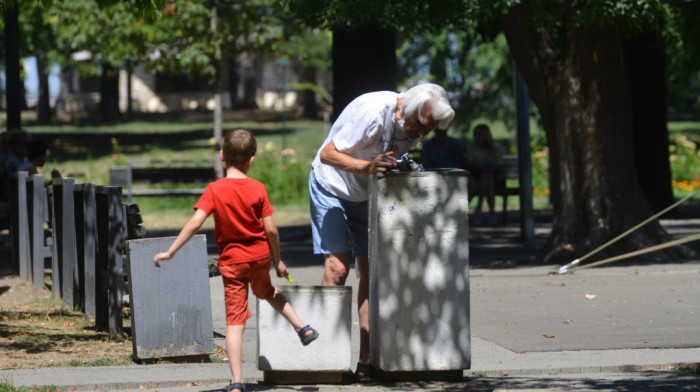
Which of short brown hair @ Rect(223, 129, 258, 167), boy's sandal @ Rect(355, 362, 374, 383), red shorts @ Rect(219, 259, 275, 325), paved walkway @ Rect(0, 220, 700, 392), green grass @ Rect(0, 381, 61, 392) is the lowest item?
paved walkway @ Rect(0, 220, 700, 392)

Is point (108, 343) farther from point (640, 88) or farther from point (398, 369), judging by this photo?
point (640, 88)

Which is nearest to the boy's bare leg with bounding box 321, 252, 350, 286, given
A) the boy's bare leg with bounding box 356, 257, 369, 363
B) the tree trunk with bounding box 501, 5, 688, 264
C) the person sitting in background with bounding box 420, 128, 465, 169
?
the boy's bare leg with bounding box 356, 257, 369, 363

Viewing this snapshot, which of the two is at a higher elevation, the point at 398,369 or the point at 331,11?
the point at 331,11

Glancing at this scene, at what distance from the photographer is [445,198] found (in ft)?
20.6

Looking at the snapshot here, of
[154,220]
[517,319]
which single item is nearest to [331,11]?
[517,319]

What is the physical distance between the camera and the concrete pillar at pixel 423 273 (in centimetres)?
627

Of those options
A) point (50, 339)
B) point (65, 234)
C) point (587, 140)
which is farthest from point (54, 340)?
point (587, 140)

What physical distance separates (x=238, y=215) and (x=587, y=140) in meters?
7.17

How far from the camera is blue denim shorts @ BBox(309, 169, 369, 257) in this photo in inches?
257

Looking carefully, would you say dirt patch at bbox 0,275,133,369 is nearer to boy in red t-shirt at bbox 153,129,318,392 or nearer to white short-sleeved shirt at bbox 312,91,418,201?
boy in red t-shirt at bbox 153,129,318,392

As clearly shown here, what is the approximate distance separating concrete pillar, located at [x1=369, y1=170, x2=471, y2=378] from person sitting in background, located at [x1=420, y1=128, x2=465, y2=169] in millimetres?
9721

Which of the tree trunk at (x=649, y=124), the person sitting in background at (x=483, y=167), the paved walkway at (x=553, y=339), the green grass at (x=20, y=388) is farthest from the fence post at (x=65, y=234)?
the tree trunk at (x=649, y=124)

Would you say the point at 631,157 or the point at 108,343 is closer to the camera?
the point at 108,343

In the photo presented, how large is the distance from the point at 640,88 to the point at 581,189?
259 inches
